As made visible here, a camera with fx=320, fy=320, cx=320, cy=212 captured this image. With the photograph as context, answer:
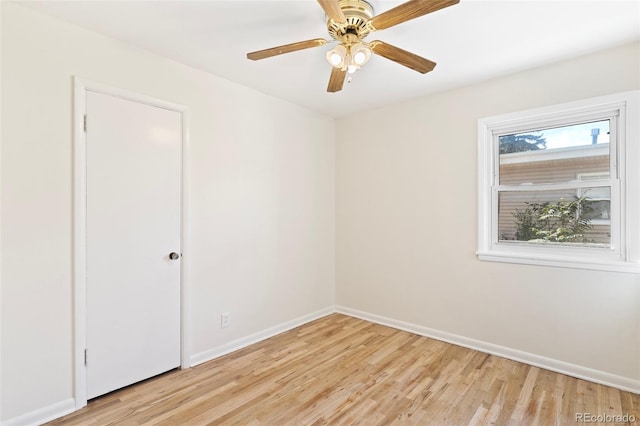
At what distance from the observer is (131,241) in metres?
2.38

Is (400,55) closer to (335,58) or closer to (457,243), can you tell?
(335,58)

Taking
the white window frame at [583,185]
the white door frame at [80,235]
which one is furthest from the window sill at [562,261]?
the white door frame at [80,235]

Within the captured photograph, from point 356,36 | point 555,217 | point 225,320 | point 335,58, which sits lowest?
point 225,320

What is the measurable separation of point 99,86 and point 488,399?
3477mm

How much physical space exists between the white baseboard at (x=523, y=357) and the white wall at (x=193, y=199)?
102 cm

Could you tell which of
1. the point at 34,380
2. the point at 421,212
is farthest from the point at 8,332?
the point at 421,212

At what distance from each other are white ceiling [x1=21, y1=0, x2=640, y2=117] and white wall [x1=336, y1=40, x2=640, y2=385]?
Result: 283 millimetres

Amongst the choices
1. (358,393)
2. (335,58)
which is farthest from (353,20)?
(358,393)

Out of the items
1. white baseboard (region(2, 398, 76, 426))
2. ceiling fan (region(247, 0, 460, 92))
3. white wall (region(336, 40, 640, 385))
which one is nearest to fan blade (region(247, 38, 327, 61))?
ceiling fan (region(247, 0, 460, 92))

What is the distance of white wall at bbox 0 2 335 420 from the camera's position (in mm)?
1911

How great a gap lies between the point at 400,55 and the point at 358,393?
7.57 ft

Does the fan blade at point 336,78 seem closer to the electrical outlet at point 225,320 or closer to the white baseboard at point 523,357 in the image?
the electrical outlet at point 225,320

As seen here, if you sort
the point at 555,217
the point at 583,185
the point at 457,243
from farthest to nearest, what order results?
the point at 457,243
the point at 555,217
the point at 583,185

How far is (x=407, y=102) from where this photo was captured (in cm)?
351
